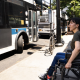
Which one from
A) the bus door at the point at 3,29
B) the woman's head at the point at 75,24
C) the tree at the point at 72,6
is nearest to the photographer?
the woman's head at the point at 75,24

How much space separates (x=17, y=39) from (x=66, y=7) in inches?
634

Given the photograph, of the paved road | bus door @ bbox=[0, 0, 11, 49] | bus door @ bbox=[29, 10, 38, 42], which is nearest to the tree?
bus door @ bbox=[29, 10, 38, 42]

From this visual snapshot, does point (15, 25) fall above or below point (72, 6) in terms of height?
below

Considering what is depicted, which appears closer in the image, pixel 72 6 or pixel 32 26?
pixel 32 26

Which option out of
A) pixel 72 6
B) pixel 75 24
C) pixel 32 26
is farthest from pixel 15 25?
pixel 72 6

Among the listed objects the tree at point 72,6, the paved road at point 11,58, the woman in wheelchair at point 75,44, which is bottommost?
the paved road at point 11,58

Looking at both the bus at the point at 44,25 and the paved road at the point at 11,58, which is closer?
Result: the paved road at the point at 11,58

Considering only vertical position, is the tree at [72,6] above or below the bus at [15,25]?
above

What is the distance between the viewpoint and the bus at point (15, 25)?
6236mm

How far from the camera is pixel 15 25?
709 centimetres

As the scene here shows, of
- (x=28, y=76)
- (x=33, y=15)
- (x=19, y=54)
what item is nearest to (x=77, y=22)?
(x=28, y=76)

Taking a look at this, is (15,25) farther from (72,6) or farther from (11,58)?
(72,6)

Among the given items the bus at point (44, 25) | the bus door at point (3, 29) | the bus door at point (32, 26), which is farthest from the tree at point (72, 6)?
the bus door at point (3, 29)

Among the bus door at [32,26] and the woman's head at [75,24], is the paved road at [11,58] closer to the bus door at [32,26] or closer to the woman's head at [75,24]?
the bus door at [32,26]
